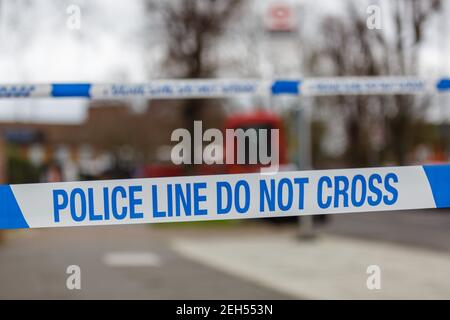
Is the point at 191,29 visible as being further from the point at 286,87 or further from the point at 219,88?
the point at 219,88

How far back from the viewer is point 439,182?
5336 mm

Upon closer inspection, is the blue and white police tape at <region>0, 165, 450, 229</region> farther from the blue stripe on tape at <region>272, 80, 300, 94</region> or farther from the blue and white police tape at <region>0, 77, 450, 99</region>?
the blue stripe on tape at <region>272, 80, 300, 94</region>

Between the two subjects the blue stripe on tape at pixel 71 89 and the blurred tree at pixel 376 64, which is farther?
the blurred tree at pixel 376 64

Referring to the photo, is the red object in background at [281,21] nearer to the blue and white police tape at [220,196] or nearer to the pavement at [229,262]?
the pavement at [229,262]

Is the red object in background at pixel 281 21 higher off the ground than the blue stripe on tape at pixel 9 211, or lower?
higher

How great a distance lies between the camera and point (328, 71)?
1593 inches

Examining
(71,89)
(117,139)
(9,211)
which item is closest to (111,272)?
(71,89)

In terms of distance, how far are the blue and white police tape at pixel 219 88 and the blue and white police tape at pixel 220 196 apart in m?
1.32

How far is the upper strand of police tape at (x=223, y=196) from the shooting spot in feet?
16.8

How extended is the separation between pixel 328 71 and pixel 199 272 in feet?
101

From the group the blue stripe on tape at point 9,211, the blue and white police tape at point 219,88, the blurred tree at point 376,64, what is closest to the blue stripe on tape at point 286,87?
the blue and white police tape at point 219,88

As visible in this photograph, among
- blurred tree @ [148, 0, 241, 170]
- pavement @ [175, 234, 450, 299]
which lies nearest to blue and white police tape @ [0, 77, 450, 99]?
pavement @ [175, 234, 450, 299]

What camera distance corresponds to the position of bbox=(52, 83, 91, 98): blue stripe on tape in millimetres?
6191
